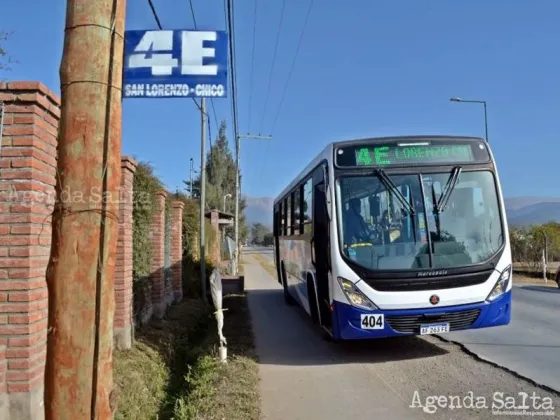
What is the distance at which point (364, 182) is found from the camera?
7.04 m

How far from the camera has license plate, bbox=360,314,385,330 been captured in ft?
21.2

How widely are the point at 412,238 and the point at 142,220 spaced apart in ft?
17.0

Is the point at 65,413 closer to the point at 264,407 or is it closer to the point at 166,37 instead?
the point at 264,407

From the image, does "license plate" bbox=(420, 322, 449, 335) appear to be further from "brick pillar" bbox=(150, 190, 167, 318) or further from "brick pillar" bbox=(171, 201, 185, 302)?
"brick pillar" bbox=(171, 201, 185, 302)

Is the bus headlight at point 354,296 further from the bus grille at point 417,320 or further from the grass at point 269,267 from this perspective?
the grass at point 269,267

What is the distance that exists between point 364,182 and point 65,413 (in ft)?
17.8

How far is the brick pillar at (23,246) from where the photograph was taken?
14.2 ft

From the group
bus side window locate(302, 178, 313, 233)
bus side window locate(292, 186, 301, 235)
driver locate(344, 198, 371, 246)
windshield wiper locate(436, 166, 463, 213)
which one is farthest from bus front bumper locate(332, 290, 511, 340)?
bus side window locate(292, 186, 301, 235)

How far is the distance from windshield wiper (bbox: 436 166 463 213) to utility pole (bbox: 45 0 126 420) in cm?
533

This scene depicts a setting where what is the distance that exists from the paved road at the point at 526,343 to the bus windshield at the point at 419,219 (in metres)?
1.54

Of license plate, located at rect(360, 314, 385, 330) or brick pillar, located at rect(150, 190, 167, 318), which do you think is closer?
license plate, located at rect(360, 314, 385, 330)

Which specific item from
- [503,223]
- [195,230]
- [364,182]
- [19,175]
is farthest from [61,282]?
[195,230]

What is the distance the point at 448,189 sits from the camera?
695cm

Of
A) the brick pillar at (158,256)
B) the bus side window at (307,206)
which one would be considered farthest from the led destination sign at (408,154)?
the brick pillar at (158,256)
